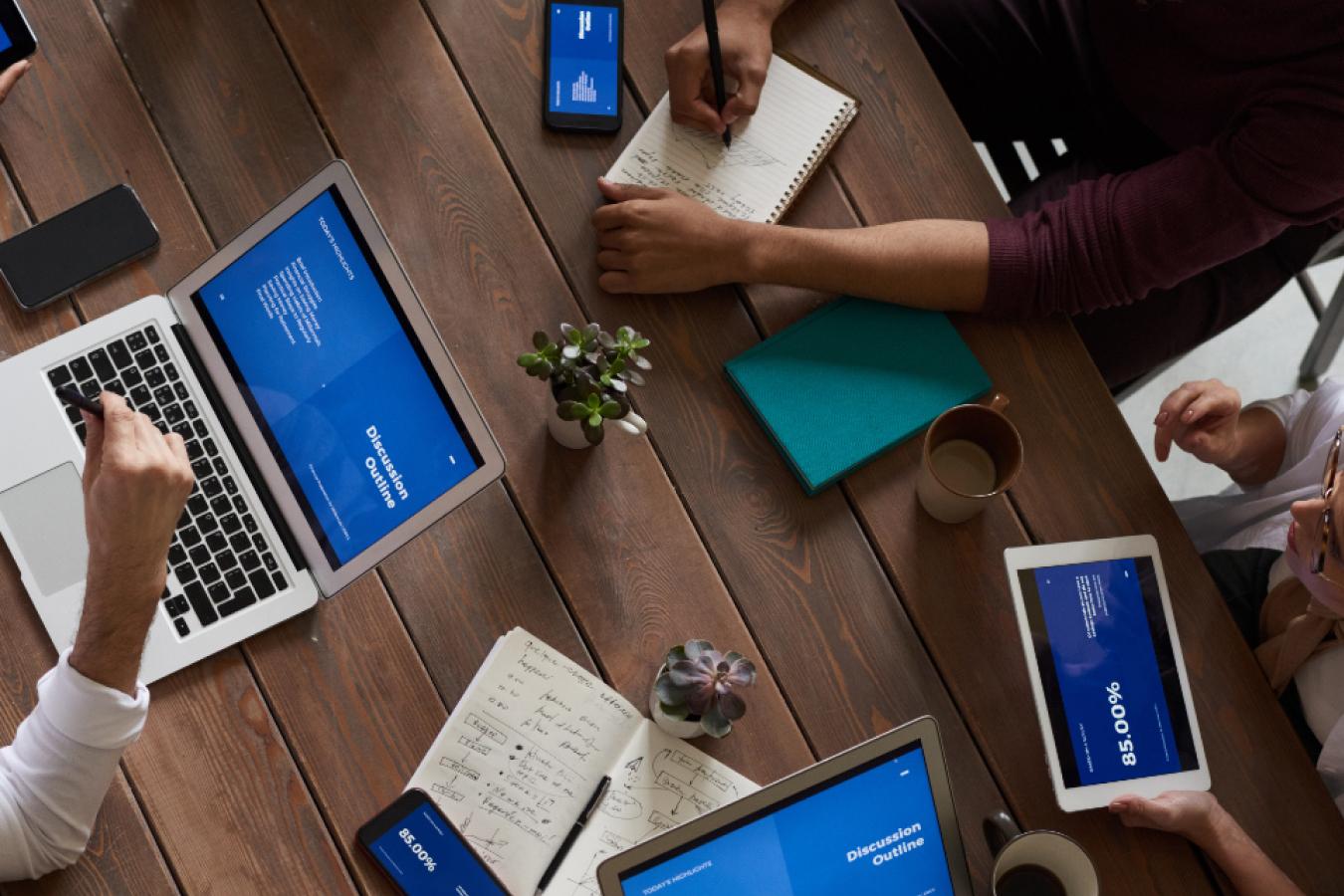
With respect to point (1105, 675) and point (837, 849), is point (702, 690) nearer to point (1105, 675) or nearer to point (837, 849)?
point (837, 849)

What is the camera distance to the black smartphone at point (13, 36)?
129 cm

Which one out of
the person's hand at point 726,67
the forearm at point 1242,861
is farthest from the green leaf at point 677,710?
the person's hand at point 726,67

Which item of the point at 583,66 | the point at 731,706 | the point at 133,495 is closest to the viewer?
the point at 133,495

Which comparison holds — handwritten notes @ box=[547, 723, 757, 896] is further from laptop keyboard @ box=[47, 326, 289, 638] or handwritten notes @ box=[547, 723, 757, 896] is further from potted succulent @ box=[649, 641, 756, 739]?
laptop keyboard @ box=[47, 326, 289, 638]

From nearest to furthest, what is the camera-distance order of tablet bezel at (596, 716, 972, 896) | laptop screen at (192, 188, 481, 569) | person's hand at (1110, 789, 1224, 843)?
tablet bezel at (596, 716, 972, 896), laptop screen at (192, 188, 481, 569), person's hand at (1110, 789, 1224, 843)

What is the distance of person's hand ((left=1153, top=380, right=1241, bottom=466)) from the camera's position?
1447mm

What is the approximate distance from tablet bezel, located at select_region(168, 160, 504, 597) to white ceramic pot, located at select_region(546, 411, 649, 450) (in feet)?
0.44

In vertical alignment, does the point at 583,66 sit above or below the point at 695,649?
above

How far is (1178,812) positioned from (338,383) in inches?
39.9

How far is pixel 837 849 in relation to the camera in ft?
3.71

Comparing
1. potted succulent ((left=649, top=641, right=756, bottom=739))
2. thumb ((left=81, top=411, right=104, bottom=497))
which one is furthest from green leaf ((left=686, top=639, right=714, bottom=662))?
thumb ((left=81, top=411, right=104, bottom=497))

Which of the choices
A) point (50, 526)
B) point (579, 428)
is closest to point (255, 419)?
point (50, 526)

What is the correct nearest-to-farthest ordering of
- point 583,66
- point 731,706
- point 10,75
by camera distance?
point 731,706 < point 10,75 < point 583,66

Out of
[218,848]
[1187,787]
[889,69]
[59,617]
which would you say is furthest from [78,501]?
[1187,787]
